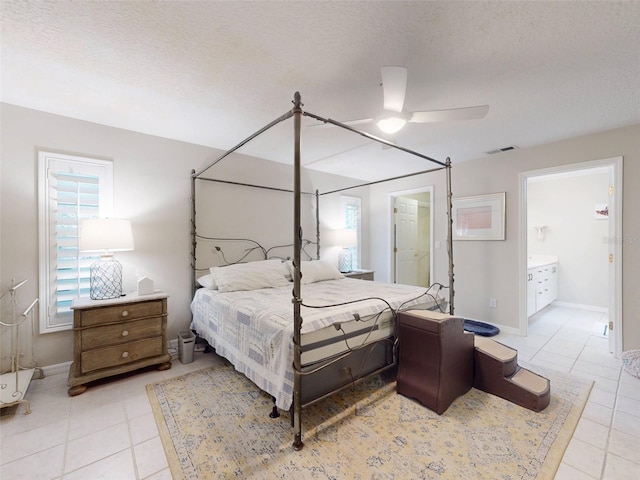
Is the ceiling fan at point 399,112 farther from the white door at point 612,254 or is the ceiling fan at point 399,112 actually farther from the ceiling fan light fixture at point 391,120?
the white door at point 612,254

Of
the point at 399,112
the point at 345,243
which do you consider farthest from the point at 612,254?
the point at 345,243

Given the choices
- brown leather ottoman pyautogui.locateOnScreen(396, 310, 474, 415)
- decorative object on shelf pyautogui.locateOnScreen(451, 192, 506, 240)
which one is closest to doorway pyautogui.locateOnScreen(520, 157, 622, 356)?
decorative object on shelf pyautogui.locateOnScreen(451, 192, 506, 240)

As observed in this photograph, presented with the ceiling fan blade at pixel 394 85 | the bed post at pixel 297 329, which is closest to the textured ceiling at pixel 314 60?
the ceiling fan blade at pixel 394 85

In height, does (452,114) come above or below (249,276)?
above

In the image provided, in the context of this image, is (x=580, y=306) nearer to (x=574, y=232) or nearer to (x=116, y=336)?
(x=574, y=232)

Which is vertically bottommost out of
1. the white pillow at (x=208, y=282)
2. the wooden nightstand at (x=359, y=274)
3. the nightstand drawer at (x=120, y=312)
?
the nightstand drawer at (x=120, y=312)

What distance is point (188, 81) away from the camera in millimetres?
2057

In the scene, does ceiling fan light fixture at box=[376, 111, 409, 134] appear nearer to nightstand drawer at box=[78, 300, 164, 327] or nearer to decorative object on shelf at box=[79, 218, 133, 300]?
decorative object on shelf at box=[79, 218, 133, 300]

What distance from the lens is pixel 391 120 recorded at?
1968 millimetres

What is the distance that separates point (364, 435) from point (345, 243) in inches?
123

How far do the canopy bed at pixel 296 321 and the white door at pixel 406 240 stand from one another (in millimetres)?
2353

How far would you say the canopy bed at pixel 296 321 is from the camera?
1.71 m

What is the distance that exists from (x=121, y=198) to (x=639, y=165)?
547 cm

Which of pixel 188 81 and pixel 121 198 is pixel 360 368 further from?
pixel 121 198
